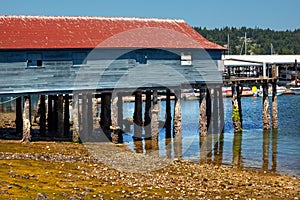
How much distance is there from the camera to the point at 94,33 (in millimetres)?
38062

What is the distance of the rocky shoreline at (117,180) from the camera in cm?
2077

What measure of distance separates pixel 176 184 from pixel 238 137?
2043 centimetres

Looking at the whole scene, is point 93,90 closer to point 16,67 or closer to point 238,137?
point 16,67

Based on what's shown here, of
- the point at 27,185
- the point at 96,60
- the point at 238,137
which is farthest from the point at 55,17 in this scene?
the point at 27,185

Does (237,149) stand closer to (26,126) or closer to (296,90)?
(26,126)

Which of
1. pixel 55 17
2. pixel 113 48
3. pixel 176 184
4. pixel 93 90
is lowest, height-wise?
pixel 176 184

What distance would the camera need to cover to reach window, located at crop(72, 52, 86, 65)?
36188 millimetres

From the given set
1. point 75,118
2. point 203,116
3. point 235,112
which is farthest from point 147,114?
point 75,118

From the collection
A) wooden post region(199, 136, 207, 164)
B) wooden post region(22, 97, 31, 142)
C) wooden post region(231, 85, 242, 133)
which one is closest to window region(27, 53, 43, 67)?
wooden post region(22, 97, 31, 142)

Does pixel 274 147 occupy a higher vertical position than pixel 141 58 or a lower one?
lower

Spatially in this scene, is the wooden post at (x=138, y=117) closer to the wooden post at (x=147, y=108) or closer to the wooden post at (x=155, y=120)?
the wooden post at (x=147, y=108)

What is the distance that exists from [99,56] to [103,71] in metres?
1.07

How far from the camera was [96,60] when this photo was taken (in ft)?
121

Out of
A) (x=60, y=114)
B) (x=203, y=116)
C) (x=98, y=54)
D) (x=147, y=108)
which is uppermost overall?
(x=98, y=54)
